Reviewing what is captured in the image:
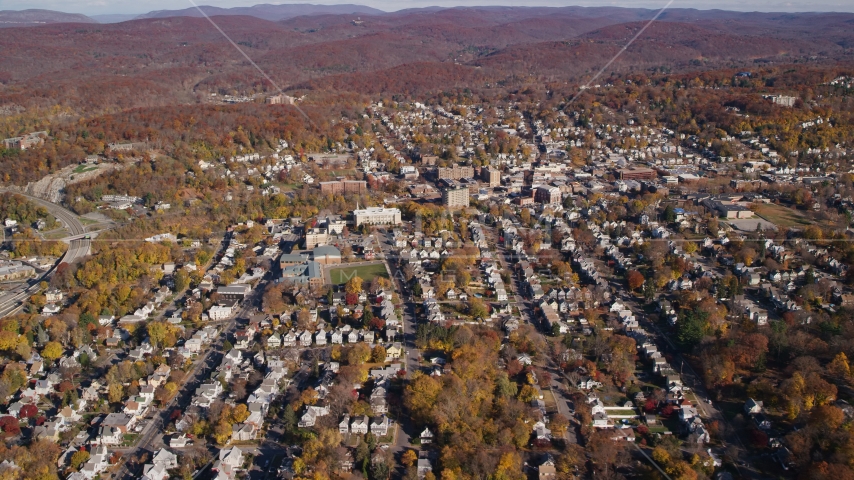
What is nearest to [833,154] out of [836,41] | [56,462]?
[56,462]

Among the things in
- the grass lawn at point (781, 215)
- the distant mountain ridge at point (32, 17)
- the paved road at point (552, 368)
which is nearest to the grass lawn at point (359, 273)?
the paved road at point (552, 368)

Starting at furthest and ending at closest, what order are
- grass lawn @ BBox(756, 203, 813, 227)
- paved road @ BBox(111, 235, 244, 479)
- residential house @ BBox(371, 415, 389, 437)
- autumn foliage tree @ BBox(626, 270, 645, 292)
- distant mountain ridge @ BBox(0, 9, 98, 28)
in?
distant mountain ridge @ BBox(0, 9, 98, 28)
grass lawn @ BBox(756, 203, 813, 227)
autumn foliage tree @ BBox(626, 270, 645, 292)
residential house @ BBox(371, 415, 389, 437)
paved road @ BBox(111, 235, 244, 479)

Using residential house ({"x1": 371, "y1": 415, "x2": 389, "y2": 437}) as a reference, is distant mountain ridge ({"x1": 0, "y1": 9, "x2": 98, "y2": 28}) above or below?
above

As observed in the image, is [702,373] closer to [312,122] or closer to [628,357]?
[628,357]

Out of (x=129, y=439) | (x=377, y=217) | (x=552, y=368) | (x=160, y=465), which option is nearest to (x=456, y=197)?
(x=377, y=217)

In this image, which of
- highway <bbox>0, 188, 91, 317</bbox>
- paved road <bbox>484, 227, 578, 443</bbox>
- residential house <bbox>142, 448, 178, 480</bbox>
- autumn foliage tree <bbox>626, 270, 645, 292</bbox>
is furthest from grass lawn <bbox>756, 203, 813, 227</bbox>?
highway <bbox>0, 188, 91, 317</bbox>

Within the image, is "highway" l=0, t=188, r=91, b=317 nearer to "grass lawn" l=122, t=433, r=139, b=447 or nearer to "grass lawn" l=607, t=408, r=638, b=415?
"grass lawn" l=122, t=433, r=139, b=447

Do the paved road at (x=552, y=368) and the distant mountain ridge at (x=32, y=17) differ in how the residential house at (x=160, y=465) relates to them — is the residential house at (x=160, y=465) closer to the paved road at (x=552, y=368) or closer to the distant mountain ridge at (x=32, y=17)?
the paved road at (x=552, y=368)
